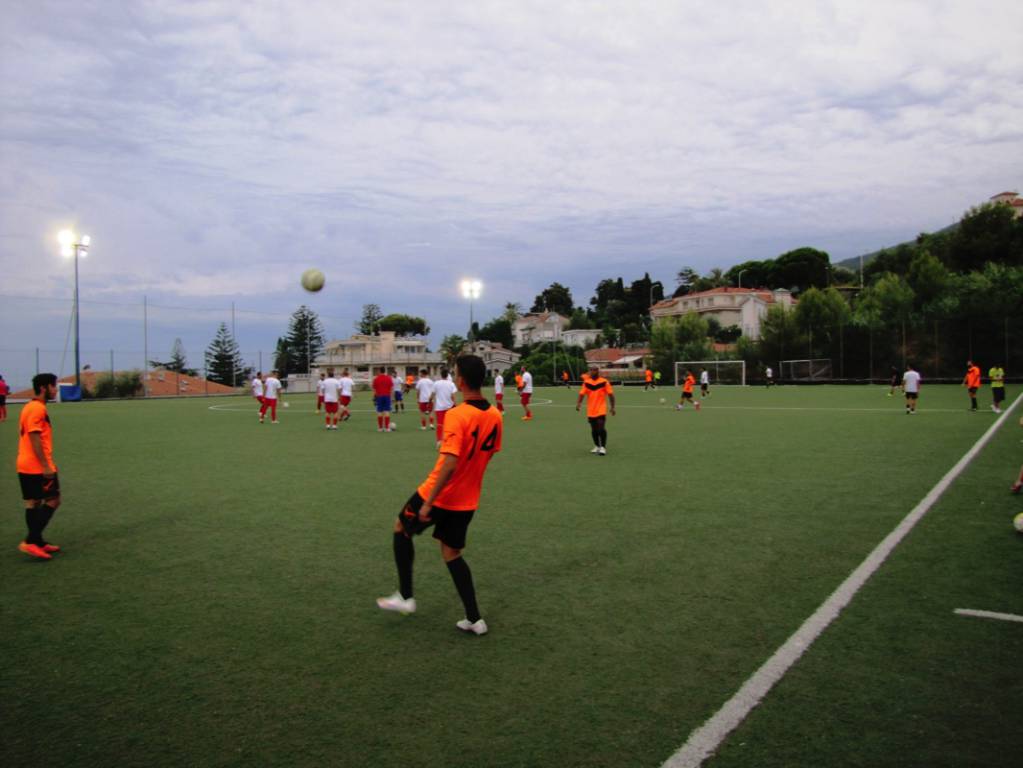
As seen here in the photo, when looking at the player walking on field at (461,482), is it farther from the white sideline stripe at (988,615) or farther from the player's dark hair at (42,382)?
the player's dark hair at (42,382)

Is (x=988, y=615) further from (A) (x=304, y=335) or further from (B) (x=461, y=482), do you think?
(A) (x=304, y=335)

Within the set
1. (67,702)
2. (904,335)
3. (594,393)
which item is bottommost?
(67,702)

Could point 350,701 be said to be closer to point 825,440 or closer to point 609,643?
point 609,643

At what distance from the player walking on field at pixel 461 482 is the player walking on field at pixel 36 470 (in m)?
4.23

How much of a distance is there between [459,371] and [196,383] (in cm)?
6059

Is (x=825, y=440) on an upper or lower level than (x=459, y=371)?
lower

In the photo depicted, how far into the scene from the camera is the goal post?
187ft

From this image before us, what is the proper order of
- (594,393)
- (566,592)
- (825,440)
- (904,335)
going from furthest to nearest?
(904,335), (825,440), (594,393), (566,592)

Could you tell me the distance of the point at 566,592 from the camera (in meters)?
5.54

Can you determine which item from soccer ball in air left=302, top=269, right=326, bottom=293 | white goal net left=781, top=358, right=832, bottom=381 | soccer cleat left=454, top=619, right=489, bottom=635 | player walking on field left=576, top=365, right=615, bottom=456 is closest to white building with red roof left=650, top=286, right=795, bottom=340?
white goal net left=781, top=358, right=832, bottom=381

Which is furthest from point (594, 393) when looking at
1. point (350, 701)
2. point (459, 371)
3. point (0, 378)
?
point (0, 378)

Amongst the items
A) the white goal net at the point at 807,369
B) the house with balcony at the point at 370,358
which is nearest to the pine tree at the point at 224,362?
the house with balcony at the point at 370,358

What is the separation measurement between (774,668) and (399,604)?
2551 mm

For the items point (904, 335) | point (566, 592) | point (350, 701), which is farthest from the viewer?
point (904, 335)
